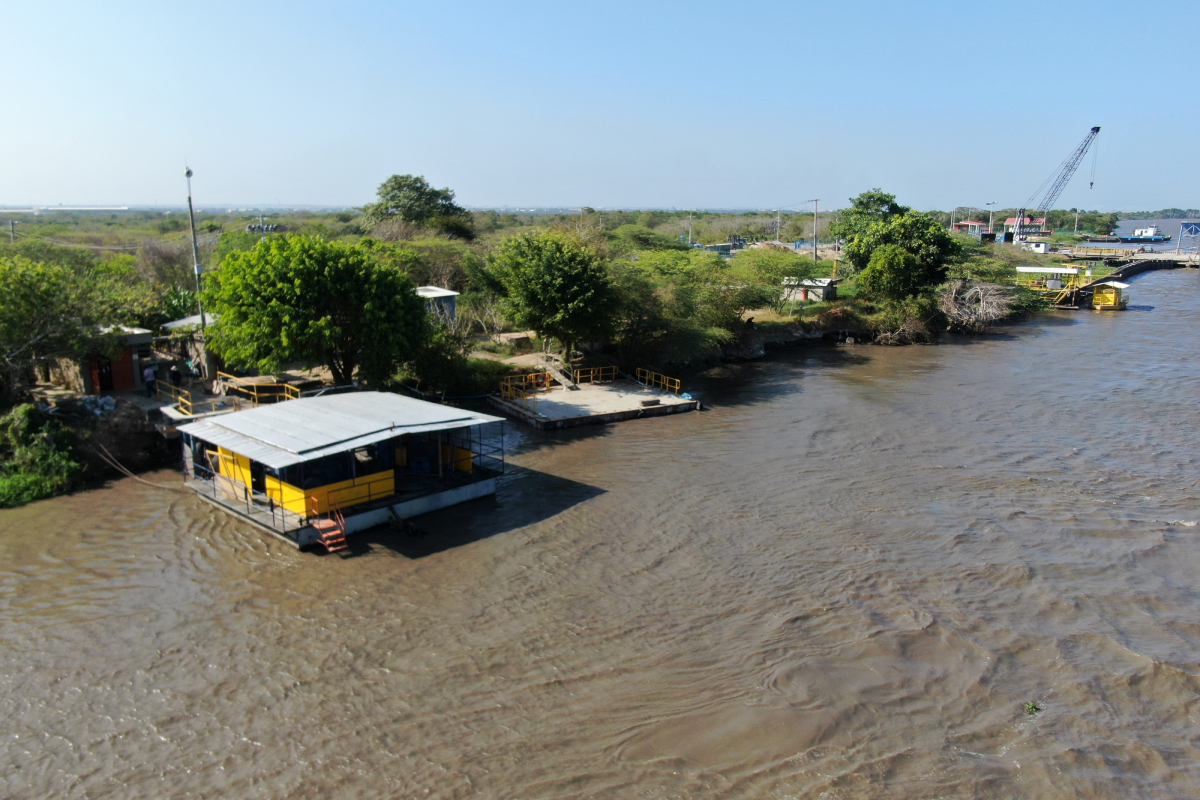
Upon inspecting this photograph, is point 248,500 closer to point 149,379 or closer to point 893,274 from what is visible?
point 149,379

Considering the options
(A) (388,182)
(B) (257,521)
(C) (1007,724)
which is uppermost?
(A) (388,182)

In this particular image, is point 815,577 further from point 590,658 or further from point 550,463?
point 550,463

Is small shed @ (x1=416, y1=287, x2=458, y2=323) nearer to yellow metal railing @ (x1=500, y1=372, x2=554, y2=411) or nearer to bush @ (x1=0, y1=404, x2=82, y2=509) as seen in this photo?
yellow metal railing @ (x1=500, y1=372, x2=554, y2=411)

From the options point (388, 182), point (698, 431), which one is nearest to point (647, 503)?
point (698, 431)

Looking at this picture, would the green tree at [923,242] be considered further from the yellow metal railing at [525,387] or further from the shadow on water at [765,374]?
the yellow metal railing at [525,387]

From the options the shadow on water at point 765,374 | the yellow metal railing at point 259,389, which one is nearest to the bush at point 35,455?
the yellow metal railing at point 259,389
